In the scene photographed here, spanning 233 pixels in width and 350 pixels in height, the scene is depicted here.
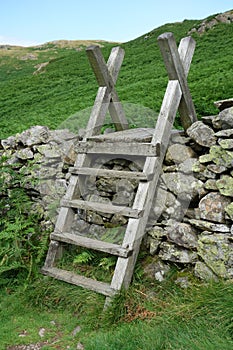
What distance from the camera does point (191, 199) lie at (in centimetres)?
460

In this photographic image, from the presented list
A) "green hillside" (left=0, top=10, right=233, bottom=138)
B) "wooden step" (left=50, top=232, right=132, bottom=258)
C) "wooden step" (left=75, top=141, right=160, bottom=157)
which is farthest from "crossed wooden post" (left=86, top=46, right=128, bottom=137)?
"green hillside" (left=0, top=10, right=233, bottom=138)

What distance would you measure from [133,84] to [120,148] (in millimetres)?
7316

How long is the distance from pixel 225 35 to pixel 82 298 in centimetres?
1560

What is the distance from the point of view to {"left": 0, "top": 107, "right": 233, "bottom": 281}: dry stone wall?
412cm

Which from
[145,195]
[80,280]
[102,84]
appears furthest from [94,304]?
[102,84]

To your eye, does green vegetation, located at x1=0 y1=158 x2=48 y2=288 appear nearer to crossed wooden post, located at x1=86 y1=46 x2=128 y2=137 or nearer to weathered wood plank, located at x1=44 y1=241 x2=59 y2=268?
weathered wood plank, located at x1=44 y1=241 x2=59 y2=268

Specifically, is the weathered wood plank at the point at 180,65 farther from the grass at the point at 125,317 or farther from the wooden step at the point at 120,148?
the grass at the point at 125,317

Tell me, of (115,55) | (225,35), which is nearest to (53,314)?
(115,55)

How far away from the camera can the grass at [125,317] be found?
332 centimetres

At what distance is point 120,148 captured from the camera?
4.86 meters

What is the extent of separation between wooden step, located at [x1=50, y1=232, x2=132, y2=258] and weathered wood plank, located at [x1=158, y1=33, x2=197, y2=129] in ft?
6.55

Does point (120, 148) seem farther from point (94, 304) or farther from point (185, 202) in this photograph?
point (94, 304)

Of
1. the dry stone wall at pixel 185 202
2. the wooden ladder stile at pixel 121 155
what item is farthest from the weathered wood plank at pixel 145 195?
the dry stone wall at pixel 185 202

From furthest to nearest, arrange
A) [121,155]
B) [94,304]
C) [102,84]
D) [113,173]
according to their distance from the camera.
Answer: [102,84]
[121,155]
[113,173]
[94,304]
